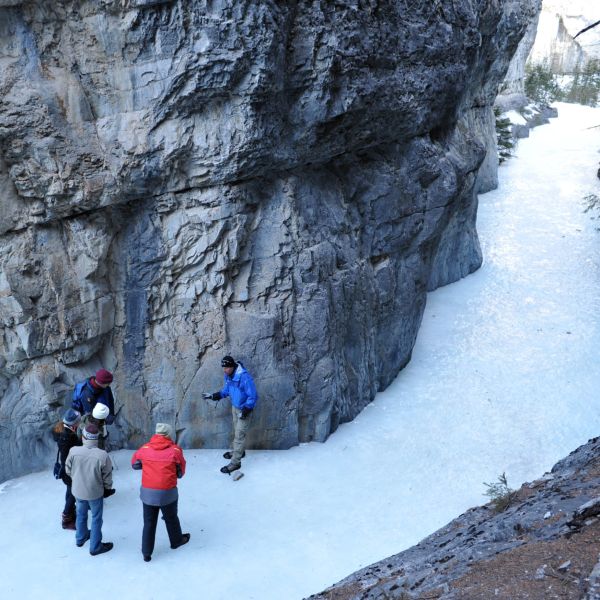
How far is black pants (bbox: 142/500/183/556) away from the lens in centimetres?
602

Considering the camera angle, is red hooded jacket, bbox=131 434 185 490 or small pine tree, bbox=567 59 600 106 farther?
small pine tree, bbox=567 59 600 106

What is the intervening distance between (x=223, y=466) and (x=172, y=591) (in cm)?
220

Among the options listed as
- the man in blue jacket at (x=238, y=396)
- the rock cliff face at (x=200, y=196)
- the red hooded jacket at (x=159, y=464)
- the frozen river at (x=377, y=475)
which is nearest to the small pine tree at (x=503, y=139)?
the frozen river at (x=377, y=475)

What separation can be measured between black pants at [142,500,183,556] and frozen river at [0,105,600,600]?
17cm

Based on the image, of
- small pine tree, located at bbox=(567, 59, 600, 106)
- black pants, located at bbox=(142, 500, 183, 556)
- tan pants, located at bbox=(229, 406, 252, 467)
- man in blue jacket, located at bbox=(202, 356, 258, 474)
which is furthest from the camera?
small pine tree, located at bbox=(567, 59, 600, 106)

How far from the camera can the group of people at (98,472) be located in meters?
5.90

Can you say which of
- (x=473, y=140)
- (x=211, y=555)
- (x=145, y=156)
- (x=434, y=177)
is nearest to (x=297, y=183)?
(x=145, y=156)

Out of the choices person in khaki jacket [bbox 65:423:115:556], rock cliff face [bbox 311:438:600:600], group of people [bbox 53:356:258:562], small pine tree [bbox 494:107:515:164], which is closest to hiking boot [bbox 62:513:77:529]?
group of people [bbox 53:356:258:562]

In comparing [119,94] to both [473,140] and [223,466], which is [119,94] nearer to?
[223,466]

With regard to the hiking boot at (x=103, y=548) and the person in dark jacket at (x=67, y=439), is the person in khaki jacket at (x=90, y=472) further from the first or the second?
the person in dark jacket at (x=67, y=439)

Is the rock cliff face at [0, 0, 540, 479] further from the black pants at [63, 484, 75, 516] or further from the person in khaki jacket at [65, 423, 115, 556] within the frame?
the person in khaki jacket at [65, 423, 115, 556]

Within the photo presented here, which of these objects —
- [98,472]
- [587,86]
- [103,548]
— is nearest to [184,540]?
[103,548]

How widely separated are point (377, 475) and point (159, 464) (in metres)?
3.33

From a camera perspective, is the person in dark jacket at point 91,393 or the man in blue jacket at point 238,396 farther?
the man in blue jacket at point 238,396
